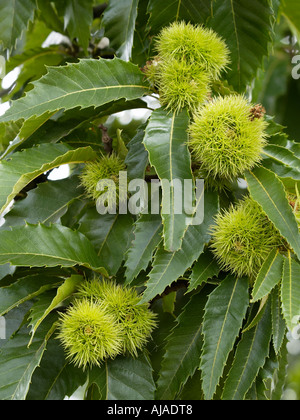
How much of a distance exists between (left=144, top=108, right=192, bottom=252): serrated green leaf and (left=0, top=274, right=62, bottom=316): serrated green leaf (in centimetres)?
34

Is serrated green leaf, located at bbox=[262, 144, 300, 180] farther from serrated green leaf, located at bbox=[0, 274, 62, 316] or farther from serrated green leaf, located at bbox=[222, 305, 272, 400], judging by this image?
serrated green leaf, located at bbox=[0, 274, 62, 316]

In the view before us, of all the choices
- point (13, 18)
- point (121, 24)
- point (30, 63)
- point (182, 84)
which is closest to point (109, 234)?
point (182, 84)

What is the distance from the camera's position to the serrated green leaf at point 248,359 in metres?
1.01

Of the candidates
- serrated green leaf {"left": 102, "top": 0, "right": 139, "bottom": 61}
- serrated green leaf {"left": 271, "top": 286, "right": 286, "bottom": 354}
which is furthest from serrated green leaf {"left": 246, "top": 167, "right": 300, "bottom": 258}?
serrated green leaf {"left": 102, "top": 0, "right": 139, "bottom": 61}

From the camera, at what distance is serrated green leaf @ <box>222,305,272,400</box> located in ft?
3.33

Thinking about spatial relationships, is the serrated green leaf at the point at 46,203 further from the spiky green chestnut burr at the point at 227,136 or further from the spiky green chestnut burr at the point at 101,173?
the spiky green chestnut burr at the point at 227,136

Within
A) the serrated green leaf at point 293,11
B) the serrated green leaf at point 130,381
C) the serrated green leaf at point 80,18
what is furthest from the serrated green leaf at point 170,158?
the serrated green leaf at point 80,18

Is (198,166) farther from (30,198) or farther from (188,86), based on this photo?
(30,198)

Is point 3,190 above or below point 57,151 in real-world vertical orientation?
below

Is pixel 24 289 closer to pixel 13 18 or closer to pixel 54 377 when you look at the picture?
pixel 54 377

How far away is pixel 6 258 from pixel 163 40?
0.54 meters
